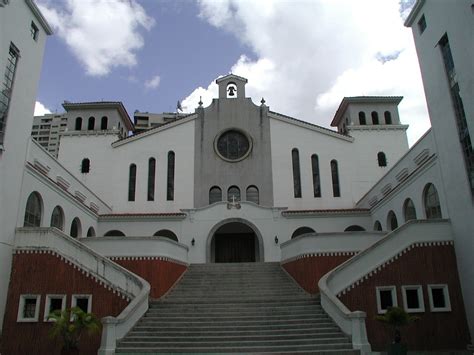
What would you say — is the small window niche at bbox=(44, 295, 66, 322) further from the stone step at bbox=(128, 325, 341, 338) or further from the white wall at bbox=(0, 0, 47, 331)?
A: the stone step at bbox=(128, 325, 341, 338)

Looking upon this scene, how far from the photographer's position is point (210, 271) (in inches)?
857

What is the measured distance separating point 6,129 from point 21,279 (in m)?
6.02

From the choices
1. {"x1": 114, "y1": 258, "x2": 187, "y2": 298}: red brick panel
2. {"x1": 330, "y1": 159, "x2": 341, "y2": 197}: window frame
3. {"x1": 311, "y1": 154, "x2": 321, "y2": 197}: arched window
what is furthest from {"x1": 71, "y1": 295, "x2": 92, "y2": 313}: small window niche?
{"x1": 330, "y1": 159, "x2": 341, "y2": 197}: window frame

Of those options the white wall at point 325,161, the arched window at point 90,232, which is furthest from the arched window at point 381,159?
the arched window at point 90,232

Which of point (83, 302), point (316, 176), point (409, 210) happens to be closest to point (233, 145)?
point (316, 176)

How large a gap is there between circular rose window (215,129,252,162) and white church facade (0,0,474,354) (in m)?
0.11

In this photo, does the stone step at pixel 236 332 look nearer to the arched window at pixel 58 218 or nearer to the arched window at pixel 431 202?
the arched window at pixel 431 202

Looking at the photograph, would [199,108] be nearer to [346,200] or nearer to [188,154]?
A: [188,154]

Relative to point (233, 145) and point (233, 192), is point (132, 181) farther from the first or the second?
point (233, 145)

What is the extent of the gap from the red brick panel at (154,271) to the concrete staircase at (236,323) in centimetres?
51

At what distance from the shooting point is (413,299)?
17.3 m

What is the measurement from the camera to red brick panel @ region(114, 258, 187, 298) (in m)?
19.0

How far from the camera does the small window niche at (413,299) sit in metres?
17.0

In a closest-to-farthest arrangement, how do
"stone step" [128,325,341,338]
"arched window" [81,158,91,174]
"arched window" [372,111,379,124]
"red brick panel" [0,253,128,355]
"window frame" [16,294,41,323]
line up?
"stone step" [128,325,341,338] < "red brick panel" [0,253,128,355] < "window frame" [16,294,41,323] < "arched window" [81,158,91,174] < "arched window" [372,111,379,124]
